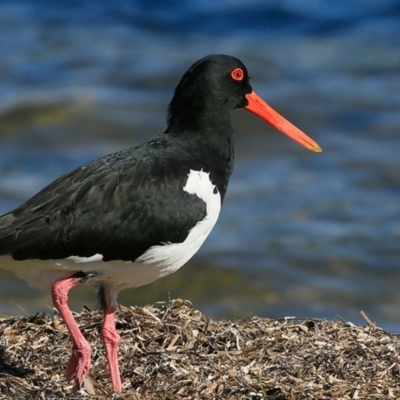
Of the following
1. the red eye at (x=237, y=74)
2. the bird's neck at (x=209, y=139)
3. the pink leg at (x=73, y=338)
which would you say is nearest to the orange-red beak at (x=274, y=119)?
the red eye at (x=237, y=74)

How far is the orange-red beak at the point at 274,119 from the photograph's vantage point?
296 inches

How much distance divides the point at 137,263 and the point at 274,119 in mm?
1962

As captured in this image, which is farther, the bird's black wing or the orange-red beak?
the orange-red beak

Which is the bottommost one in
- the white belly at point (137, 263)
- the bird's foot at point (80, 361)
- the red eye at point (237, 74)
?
the bird's foot at point (80, 361)

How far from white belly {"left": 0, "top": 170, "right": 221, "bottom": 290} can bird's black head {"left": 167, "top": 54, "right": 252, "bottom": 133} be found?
570 mm

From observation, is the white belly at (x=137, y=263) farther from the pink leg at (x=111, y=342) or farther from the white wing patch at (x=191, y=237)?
the pink leg at (x=111, y=342)

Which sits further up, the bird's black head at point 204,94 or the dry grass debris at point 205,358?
the bird's black head at point 204,94

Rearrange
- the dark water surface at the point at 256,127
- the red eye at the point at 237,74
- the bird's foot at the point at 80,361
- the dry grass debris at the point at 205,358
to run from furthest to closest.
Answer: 1. the dark water surface at the point at 256,127
2. the red eye at the point at 237,74
3. the bird's foot at the point at 80,361
4. the dry grass debris at the point at 205,358

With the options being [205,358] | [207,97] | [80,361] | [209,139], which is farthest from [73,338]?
[207,97]

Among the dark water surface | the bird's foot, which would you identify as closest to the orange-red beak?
the bird's foot

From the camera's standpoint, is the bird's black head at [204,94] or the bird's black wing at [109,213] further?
the bird's black head at [204,94]

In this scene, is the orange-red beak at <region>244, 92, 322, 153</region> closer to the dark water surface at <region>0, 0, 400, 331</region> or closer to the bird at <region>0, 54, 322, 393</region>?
the bird at <region>0, 54, 322, 393</region>

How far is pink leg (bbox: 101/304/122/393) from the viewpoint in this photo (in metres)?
6.30

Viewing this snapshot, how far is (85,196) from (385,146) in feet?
25.9
